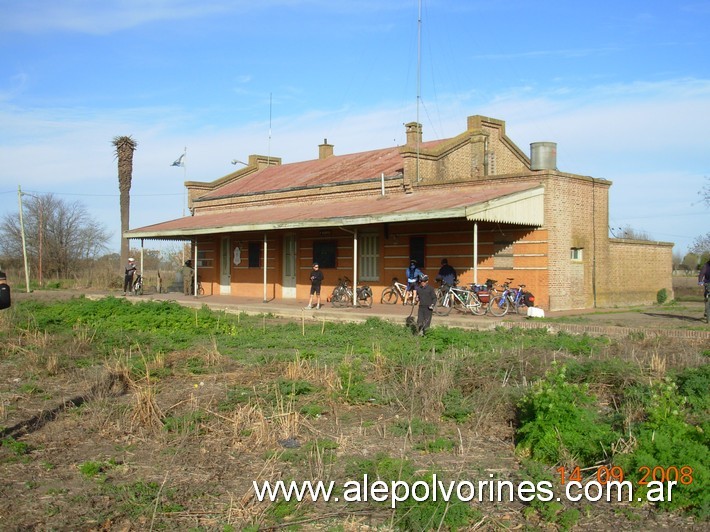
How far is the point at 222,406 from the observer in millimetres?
A: 8922

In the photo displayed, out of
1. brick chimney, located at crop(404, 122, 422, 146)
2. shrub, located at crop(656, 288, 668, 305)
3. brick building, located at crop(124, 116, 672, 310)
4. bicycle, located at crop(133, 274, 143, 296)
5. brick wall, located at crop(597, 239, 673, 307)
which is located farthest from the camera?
bicycle, located at crop(133, 274, 143, 296)

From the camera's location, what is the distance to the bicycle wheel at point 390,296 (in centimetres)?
2434

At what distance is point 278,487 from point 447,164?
21.1m

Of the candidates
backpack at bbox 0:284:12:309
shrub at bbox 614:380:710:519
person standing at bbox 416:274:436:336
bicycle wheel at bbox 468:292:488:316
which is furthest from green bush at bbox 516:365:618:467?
bicycle wheel at bbox 468:292:488:316

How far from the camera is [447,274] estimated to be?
72.8ft

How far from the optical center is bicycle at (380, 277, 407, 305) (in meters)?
24.0

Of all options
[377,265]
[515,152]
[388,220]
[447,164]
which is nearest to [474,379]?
[388,220]

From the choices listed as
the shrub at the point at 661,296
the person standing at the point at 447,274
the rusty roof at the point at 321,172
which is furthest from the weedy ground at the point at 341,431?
the rusty roof at the point at 321,172

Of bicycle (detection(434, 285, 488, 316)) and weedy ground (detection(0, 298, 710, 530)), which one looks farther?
bicycle (detection(434, 285, 488, 316))

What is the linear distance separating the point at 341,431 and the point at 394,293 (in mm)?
16187

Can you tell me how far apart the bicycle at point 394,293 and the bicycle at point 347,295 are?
507 mm

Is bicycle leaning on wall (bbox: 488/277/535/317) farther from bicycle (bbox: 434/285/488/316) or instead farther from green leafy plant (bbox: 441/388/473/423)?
green leafy plant (bbox: 441/388/473/423)

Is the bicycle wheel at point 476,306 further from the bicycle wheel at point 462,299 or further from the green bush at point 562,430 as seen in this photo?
the green bush at point 562,430

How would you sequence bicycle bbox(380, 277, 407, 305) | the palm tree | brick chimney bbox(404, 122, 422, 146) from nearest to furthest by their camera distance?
bicycle bbox(380, 277, 407, 305), brick chimney bbox(404, 122, 422, 146), the palm tree
